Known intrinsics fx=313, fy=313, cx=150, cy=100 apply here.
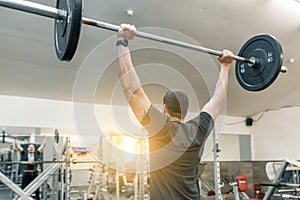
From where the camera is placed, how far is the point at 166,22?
3.84m

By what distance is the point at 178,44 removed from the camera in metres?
1.78

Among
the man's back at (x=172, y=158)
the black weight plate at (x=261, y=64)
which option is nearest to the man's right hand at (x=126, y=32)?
the man's back at (x=172, y=158)

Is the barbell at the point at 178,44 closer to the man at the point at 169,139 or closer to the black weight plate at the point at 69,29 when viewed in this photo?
the black weight plate at the point at 69,29

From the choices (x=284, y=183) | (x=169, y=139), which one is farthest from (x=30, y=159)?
(x=169, y=139)

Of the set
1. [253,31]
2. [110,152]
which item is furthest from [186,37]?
[110,152]

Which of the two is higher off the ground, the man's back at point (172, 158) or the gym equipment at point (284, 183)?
the man's back at point (172, 158)

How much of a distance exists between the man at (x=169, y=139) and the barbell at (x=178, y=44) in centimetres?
24

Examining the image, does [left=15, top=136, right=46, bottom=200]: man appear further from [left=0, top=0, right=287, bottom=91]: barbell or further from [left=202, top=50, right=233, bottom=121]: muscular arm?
[left=202, top=50, right=233, bottom=121]: muscular arm

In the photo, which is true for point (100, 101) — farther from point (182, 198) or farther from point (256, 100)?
point (182, 198)

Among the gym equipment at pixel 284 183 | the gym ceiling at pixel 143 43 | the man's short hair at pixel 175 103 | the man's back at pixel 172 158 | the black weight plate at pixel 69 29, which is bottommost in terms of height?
the gym equipment at pixel 284 183

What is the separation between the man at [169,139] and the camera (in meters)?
1.29

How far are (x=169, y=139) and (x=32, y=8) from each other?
76 cm

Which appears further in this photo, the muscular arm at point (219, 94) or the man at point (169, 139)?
the muscular arm at point (219, 94)

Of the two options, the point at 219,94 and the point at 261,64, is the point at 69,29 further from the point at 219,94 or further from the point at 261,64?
the point at 261,64
